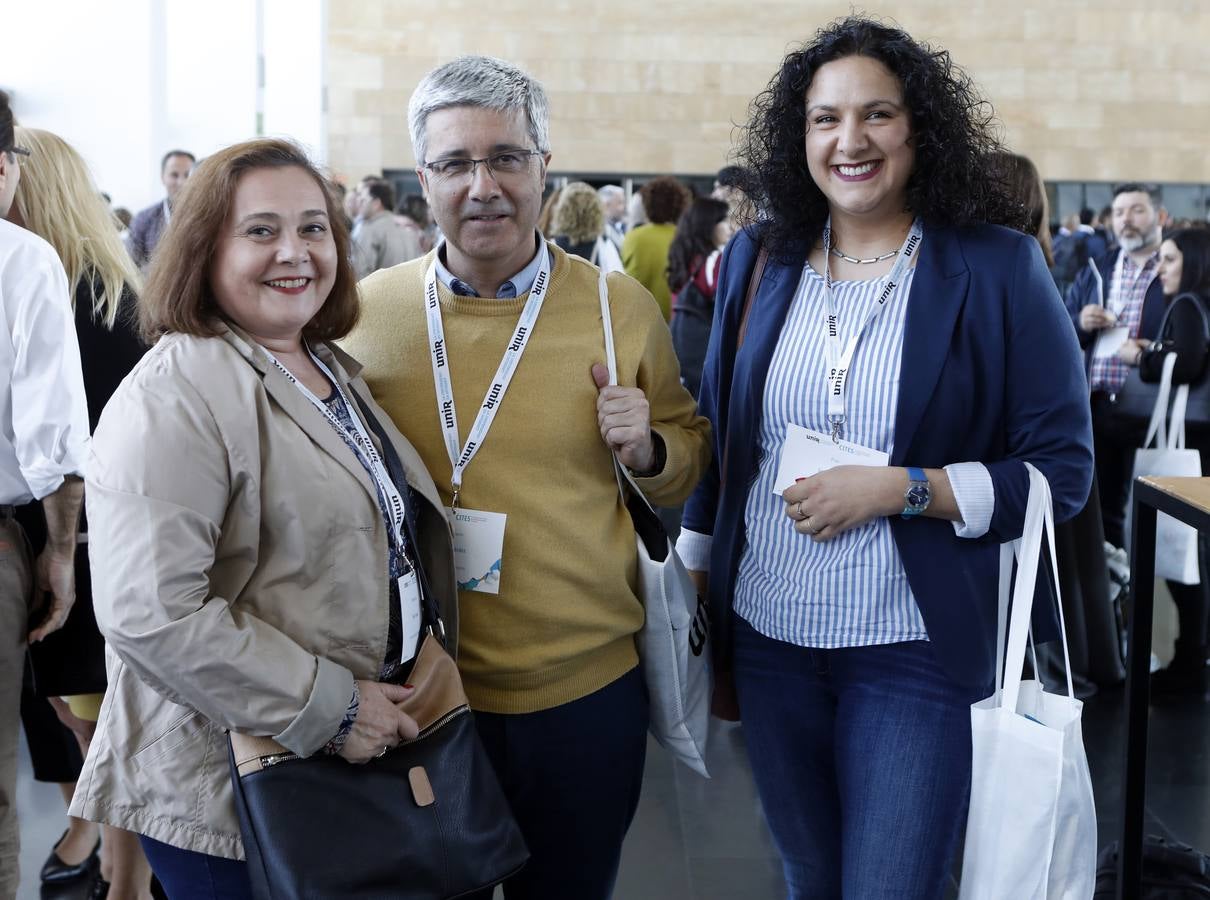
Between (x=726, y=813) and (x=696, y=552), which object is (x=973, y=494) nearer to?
(x=696, y=552)

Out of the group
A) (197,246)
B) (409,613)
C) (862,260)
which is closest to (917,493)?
(862,260)

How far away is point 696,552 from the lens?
7.66 ft

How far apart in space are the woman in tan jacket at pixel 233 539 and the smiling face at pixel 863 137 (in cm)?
83

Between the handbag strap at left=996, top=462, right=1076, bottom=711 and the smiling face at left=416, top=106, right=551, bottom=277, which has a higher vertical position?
the smiling face at left=416, top=106, right=551, bottom=277

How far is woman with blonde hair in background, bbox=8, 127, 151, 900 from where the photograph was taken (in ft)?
9.65

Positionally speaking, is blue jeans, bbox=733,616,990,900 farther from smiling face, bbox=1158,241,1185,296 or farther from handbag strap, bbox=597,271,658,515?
smiling face, bbox=1158,241,1185,296

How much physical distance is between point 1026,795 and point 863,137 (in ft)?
3.51

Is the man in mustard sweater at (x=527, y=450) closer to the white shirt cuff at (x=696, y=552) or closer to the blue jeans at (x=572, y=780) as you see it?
the blue jeans at (x=572, y=780)

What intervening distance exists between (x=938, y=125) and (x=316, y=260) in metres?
1.03

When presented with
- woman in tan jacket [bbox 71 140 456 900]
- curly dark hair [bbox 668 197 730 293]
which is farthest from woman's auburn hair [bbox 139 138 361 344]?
curly dark hair [bbox 668 197 730 293]

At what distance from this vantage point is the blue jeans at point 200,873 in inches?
Result: 65.4

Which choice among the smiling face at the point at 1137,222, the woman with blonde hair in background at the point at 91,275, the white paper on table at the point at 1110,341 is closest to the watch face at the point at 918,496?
the woman with blonde hair in background at the point at 91,275

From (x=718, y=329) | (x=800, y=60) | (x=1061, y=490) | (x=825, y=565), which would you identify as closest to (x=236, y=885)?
(x=825, y=565)

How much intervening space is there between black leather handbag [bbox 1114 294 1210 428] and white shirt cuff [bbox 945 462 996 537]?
10.2 ft
